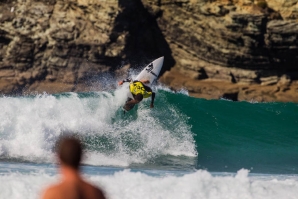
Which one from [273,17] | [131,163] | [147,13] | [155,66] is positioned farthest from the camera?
[147,13]

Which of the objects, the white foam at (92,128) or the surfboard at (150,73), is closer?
the white foam at (92,128)

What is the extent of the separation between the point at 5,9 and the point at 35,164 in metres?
17.0

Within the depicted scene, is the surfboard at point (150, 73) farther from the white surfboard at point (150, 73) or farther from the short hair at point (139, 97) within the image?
the short hair at point (139, 97)

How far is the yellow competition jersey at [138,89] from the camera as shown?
1484 cm

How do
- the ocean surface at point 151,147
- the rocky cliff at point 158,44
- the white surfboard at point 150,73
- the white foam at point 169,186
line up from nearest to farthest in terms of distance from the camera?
the white foam at point 169,186 → the ocean surface at point 151,147 → the white surfboard at point 150,73 → the rocky cliff at point 158,44

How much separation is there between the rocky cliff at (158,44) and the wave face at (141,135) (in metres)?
6.49

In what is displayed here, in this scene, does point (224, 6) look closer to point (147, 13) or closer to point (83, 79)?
point (147, 13)

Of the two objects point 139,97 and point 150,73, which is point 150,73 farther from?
point 139,97

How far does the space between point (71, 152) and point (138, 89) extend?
1152 cm

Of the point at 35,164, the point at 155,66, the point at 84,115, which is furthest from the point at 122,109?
the point at 35,164

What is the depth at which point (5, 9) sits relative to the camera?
2773 cm

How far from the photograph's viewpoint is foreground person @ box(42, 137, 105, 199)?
3297mm

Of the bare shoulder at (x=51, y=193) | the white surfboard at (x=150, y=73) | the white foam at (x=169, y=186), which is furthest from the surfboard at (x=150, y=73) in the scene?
the bare shoulder at (x=51, y=193)

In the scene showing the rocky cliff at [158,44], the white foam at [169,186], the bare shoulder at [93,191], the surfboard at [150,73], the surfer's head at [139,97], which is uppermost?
the bare shoulder at [93,191]
